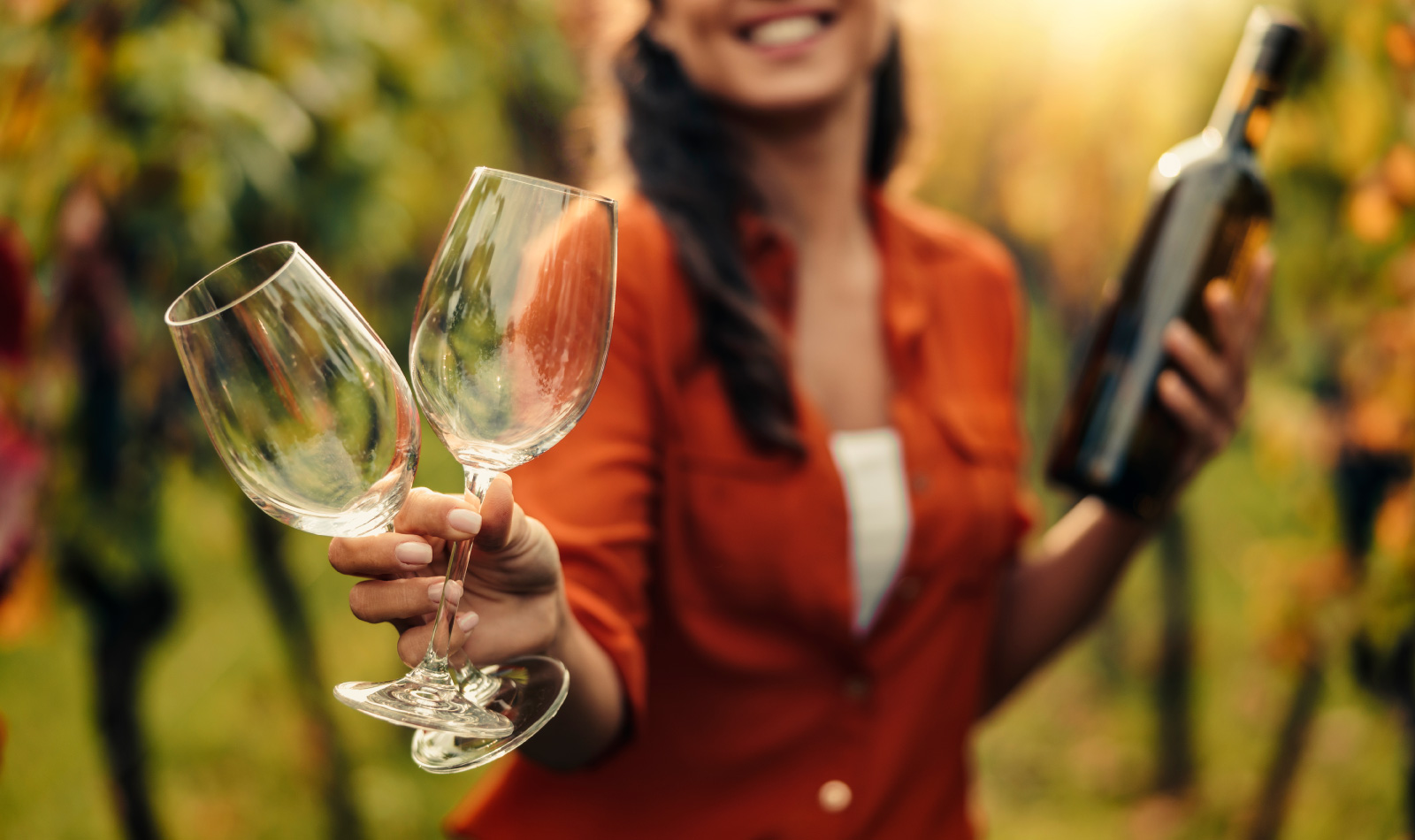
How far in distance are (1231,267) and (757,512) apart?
0.73 metres

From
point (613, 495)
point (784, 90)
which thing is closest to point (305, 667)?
point (613, 495)

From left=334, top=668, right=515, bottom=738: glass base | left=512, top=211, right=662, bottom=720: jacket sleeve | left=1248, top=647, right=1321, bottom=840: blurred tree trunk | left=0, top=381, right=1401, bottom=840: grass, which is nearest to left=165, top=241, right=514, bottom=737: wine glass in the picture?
left=334, top=668, right=515, bottom=738: glass base

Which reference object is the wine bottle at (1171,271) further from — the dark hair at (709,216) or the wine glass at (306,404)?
the wine glass at (306,404)

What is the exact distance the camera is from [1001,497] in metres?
1.54

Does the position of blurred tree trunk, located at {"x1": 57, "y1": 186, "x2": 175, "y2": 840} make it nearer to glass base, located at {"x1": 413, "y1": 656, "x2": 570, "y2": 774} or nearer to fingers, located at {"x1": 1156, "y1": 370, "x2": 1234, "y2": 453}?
glass base, located at {"x1": 413, "y1": 656, "x2": 570, "y2": 774}

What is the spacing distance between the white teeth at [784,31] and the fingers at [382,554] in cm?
87

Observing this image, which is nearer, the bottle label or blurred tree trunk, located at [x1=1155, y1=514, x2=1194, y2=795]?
the bottle label

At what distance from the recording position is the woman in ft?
4.38

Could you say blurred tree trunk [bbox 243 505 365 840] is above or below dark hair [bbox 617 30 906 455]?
below

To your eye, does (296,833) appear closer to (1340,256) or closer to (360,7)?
(360,7)

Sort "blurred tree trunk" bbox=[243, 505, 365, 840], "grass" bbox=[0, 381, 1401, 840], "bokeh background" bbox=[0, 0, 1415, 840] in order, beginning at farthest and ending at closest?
"blurred tree trunk" bbox=[243, 505, 365, 840]
"grass" bbox=[0, 381, 1401, 840]
"bokeh background" bbox=[0, 0, 1415, 840]

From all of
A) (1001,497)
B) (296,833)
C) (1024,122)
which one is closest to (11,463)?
(1001,497)

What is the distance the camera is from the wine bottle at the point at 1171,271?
4.85 ft

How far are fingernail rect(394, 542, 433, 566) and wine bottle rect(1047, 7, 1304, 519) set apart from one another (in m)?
1.05
